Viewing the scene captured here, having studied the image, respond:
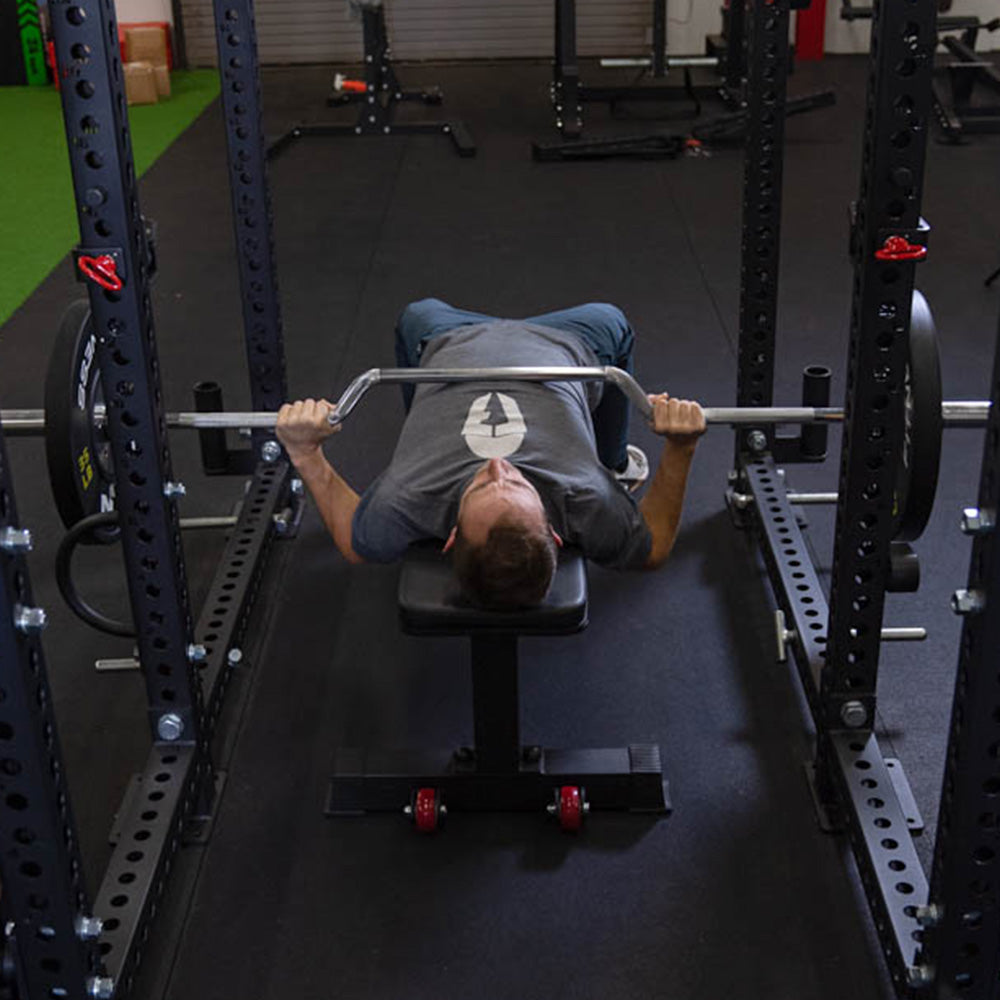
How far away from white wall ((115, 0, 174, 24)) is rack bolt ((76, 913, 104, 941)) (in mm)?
8560

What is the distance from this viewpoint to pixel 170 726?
2732mm

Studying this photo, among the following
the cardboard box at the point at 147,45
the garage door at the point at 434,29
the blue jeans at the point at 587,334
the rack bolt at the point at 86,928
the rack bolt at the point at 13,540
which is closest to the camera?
the rack bolt at the point at 13,540

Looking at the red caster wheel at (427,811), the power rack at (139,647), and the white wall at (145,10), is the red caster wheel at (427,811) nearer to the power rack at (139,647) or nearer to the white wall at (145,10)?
the power rack at (139,647)

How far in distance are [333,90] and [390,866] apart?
7196mm

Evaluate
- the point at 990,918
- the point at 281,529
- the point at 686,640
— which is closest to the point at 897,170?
the point at 990,918

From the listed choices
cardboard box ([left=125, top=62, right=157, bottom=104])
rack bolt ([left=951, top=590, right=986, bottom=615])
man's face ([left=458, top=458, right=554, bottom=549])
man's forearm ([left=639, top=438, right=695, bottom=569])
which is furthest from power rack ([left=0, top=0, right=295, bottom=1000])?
cardboard box ([left=125, top=62, right=157, bottom=104])

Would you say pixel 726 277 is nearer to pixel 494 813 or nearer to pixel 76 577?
pixel 76 577

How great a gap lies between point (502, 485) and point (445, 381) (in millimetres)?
374

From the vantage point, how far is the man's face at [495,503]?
234 cm

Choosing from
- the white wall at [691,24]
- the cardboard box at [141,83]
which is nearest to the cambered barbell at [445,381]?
the cardboard box at [141,83]

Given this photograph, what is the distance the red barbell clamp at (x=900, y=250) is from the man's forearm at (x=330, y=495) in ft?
3.64

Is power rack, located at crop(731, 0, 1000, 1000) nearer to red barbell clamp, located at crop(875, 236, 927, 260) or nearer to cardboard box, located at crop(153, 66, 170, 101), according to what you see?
red barbell clamp, located at crop(875, 236, 927, 260)

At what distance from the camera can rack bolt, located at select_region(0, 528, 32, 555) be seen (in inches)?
67.6

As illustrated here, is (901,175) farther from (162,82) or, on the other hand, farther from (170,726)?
(162,82)
